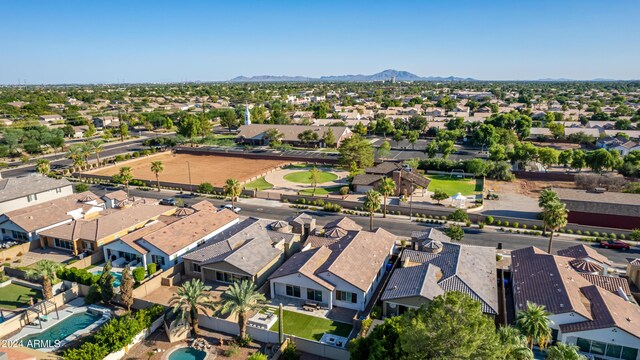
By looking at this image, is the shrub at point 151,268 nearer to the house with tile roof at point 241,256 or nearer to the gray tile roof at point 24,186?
the house with tile roof at point 241,256

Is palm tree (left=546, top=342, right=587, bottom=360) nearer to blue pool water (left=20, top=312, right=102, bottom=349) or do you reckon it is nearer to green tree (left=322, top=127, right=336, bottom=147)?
blue pool water (left=20, top=312, right=102, bottom=349)

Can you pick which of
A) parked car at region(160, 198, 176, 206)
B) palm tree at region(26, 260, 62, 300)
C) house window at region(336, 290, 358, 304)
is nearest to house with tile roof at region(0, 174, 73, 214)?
parked car at region(160, 198, 176, 206)

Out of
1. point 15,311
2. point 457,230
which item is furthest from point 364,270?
point 15,311

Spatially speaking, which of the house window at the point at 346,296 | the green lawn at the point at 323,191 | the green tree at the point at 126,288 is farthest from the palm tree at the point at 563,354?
the green lawn at the point at 323,191

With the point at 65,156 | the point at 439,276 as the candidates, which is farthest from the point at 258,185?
the point at 65,156

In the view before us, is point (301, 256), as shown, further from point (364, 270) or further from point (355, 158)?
point (355, 158)
